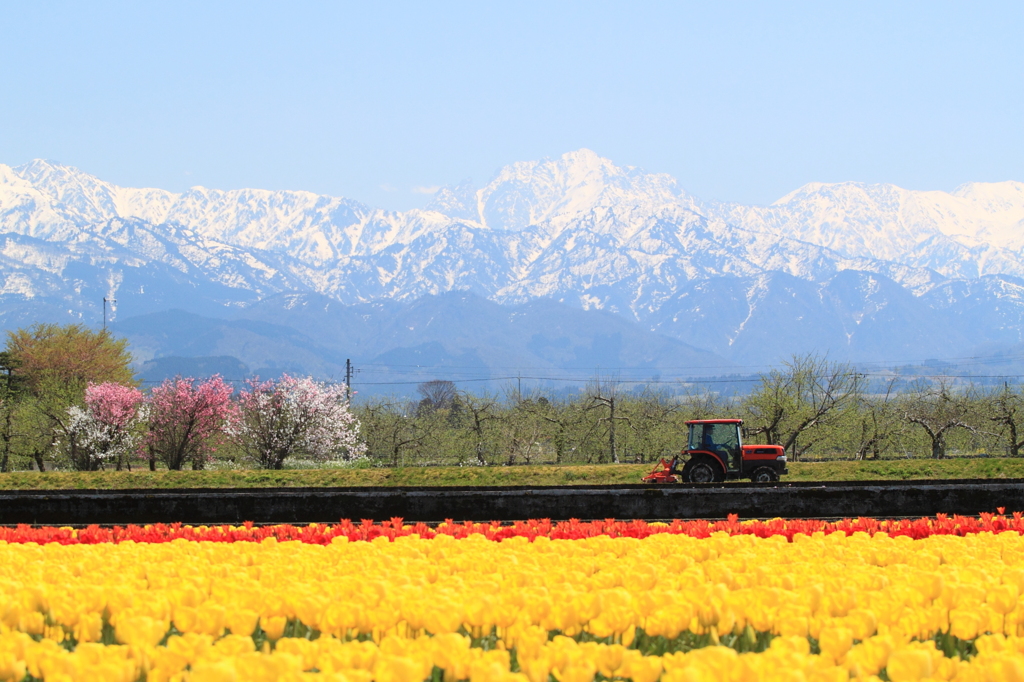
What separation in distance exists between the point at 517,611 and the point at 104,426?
46.0 metres

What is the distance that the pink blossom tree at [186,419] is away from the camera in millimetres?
44469

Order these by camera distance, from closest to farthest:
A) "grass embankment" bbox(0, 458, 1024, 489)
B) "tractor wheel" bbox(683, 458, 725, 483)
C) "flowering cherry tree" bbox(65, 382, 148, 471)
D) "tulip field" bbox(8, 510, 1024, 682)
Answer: "tulip field" bbox(8, 510, 1024, 682), "tractor wheel" bbox(683, 458, 725, 483), "grass embankment" bbox(0, 458, 1024, 489), "flowering cherry tree" bbox(65, 382, 148, 471)

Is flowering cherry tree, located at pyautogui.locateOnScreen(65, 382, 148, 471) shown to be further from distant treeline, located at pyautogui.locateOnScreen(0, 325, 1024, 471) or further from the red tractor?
the red tractor

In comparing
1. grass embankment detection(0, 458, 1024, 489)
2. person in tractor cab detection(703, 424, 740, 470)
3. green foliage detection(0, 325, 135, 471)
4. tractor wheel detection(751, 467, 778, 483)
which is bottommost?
grass embankment detection(0, 458, 1024, 489)

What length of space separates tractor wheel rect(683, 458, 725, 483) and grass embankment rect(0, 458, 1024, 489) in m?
3.58

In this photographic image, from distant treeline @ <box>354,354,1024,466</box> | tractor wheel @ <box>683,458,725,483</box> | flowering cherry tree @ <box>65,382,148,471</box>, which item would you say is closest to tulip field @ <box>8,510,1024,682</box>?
tractor wheel @ <box>683,458,725,483</box>

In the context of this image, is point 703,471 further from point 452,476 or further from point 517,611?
point 517,611

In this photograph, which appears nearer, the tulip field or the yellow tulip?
the yellow tulip

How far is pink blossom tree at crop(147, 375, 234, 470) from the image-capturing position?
146 feet

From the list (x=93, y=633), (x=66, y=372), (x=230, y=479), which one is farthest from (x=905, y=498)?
(x=66, y=372)

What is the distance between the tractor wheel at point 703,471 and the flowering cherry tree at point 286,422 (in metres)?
22.3

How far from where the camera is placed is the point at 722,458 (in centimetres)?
2697

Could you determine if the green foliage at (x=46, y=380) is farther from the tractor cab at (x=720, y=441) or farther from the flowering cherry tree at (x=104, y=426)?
the tractor cab at (x=720, y=441)

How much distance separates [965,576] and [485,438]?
51880mm
